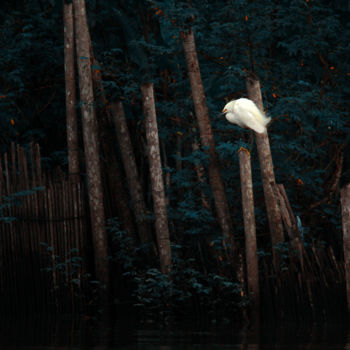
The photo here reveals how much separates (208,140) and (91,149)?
1.42 meters

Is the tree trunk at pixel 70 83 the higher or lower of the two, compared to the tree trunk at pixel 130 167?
higher

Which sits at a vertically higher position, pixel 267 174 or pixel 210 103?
pixel 210 103

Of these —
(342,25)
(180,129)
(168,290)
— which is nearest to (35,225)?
(168,290)

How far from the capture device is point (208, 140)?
306 inches

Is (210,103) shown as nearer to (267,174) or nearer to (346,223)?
(267,174)

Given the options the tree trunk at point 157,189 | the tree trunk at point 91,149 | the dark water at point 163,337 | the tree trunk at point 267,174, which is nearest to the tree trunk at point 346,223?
the dark water at point 163,337

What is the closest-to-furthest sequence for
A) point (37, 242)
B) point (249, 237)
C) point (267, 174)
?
point (249, 237)
point (267, 174)
point (37, 242)

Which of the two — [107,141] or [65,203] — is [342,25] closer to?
[107,141]

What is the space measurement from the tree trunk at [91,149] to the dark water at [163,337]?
1.41 m

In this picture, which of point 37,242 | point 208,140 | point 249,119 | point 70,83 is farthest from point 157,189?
point 70,83

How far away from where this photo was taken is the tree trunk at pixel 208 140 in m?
7.57

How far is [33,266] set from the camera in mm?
7363

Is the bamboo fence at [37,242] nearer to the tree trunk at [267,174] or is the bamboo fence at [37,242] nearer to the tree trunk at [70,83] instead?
the tree trunk at [70,83]

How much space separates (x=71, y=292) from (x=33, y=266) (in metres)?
0.53
